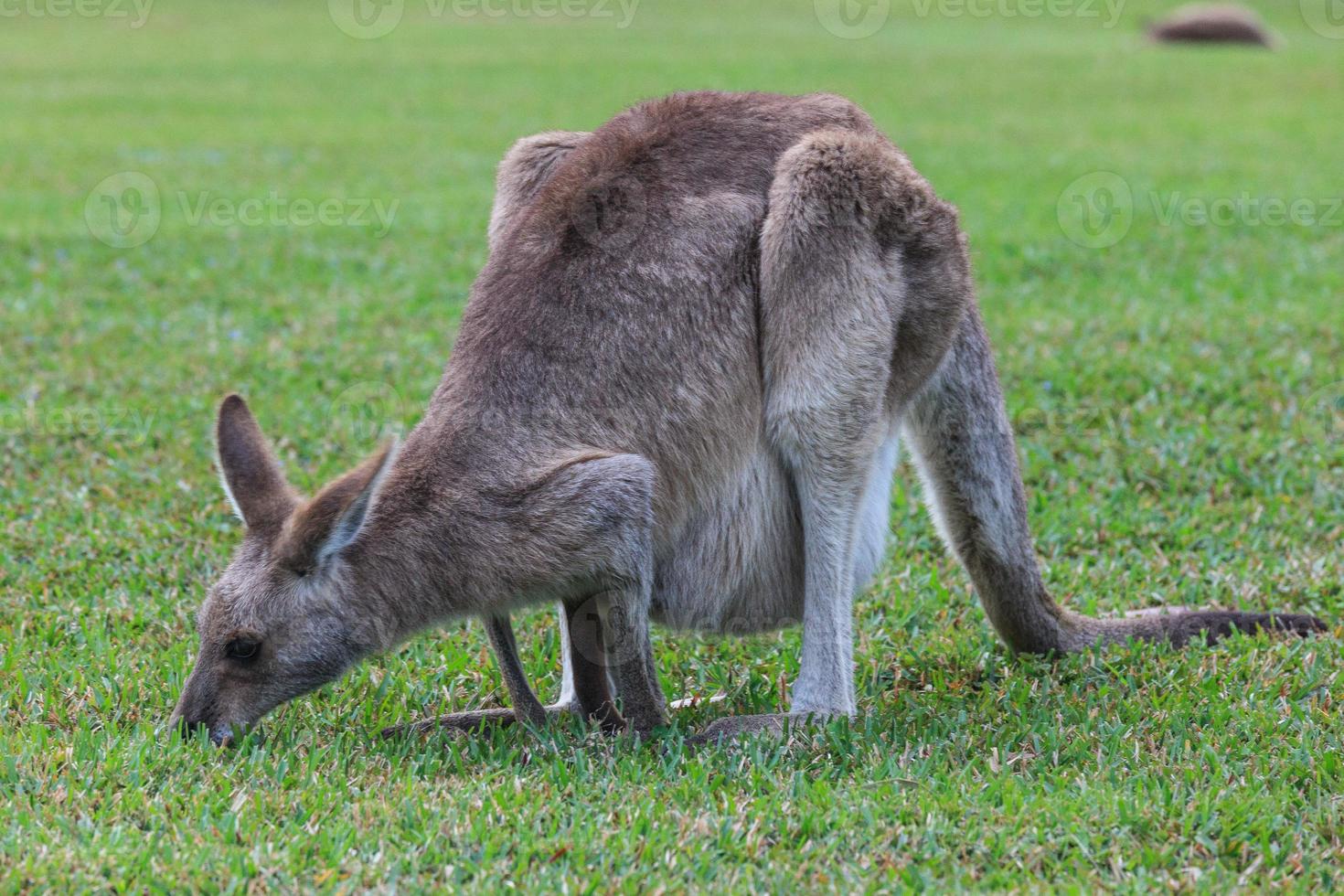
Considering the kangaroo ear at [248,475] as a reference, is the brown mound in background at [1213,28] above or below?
above

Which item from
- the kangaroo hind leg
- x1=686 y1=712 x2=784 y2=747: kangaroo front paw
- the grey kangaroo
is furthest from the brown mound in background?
x1=686 y1=712 x2=784 y2=747: kangaroo front paw

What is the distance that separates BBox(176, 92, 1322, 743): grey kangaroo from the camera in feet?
11.2

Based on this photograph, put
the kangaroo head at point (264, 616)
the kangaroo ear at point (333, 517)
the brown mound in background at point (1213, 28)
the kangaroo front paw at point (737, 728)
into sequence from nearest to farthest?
the kangaroo ear at point (333, 517), the kangaroo head at point (264, 616), the kangaroo front paw at point (737, 728), the brown mound in background at point (1213, 28)

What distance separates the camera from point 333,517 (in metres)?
3.26

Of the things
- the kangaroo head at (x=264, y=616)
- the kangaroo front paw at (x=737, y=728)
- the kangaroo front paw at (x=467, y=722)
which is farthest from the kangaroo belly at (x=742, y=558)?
the kangaroo head at (x=264, y=616)

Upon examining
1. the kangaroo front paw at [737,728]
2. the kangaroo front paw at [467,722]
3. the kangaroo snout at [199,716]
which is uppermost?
the kangaroo snout at [199,716]

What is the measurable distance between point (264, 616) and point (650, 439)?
96 centimetres

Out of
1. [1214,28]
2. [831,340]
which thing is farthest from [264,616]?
[1214,28]

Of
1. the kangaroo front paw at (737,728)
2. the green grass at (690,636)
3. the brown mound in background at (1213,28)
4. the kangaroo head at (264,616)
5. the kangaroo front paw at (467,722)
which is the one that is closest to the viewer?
the green grass at (690,636)

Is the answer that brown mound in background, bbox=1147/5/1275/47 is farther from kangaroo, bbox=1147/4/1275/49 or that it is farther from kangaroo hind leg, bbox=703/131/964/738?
kangaroo hind leg, bbox=703/131/964/738

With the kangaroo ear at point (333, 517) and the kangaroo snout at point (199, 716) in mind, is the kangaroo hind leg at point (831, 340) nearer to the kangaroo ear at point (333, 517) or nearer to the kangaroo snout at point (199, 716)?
the kangaroo ear at point (333, 517)

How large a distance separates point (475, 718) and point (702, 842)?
943 mm

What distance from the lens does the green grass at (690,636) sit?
9.83 feet

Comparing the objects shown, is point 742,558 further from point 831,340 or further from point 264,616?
point 264,616
